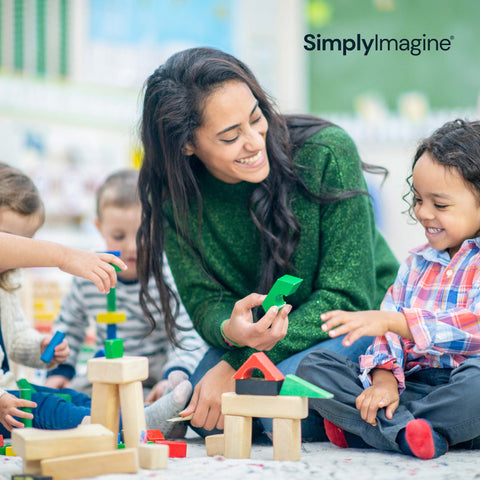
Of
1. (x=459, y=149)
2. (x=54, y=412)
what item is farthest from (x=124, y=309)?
(x=459, y=149)

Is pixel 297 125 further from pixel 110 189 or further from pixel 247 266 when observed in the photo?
pixel 110 189

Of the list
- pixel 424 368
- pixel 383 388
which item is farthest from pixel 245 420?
pixel 424 368

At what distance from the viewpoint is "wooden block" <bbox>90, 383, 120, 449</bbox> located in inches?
37.0

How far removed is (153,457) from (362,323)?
0.33m

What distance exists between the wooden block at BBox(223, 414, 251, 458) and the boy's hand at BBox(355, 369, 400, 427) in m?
0.20

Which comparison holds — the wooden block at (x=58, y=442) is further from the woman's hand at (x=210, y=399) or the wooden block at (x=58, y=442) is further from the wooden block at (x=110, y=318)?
the woman's hand at (x=210, y=399)

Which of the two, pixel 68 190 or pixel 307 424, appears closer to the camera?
pixel 307 424

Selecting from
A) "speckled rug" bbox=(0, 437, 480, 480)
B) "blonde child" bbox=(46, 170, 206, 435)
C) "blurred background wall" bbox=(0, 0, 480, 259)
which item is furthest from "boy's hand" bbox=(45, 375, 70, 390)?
"blurred background wall" bbox=(0, 0, 480, 259)

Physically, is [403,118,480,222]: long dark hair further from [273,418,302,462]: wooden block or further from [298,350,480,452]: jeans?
[273,418,302,462]: wooden block

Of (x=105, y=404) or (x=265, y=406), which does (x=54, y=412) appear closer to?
(x=105, y=404)

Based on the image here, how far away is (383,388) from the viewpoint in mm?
1084

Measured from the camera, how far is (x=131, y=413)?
0.92m

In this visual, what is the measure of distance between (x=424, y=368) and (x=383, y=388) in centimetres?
12

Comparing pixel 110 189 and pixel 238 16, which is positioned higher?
pixel 238 16
